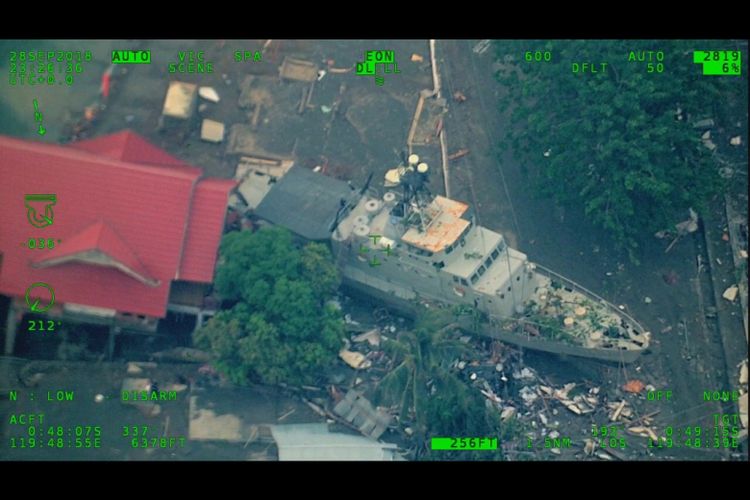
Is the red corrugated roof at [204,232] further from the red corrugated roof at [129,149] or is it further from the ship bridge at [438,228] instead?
the ship bridge at [438,228]

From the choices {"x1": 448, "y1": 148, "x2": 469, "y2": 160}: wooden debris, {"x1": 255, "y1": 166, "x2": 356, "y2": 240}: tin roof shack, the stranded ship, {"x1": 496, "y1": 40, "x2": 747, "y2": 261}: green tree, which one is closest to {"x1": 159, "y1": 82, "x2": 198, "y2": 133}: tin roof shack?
{"x1": 255, "y1": 166, "x2": 356, "y2": 240}: tin roof shack

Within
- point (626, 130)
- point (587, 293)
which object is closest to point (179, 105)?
point (626, 130)

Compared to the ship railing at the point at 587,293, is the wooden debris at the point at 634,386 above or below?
below

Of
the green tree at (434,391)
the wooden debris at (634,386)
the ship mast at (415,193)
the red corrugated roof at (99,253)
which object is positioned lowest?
the green tree at (434,391)

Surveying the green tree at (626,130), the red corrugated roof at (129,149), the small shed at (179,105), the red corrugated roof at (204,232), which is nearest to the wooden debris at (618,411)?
the green tree at (626,130)

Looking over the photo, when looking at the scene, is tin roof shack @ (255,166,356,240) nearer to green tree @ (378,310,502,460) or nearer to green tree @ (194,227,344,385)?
green tree @ (194,227,344,385)

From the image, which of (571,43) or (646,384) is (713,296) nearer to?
(646,384)
